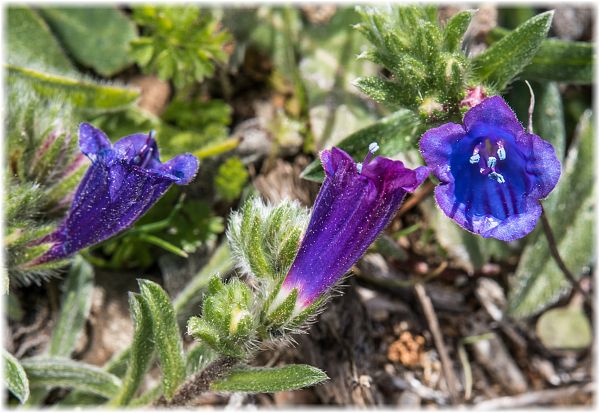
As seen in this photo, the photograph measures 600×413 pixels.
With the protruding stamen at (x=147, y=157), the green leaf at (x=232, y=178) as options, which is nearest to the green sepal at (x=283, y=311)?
the protruding stamen at (x=147, y=157)

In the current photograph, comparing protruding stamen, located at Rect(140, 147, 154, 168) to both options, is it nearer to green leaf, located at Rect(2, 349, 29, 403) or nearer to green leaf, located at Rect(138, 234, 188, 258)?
green leaf, located at Rect(138, 234, 188, 258)

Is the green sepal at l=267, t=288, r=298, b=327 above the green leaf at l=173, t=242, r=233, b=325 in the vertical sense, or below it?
above

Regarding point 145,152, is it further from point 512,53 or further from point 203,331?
point 512,53

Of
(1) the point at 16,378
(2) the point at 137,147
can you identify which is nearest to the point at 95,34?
(2) the point at 137,147

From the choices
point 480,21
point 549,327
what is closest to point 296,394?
point 549,327

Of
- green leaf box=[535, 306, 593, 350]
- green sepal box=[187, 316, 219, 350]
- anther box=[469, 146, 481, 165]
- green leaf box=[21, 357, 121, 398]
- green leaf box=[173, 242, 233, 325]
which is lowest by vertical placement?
green leaf box=[535, 306, 593, 350]

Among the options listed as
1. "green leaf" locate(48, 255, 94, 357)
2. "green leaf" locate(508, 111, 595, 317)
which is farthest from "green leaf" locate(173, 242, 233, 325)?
"green leaf" locate(508, 111, 595, 317)
